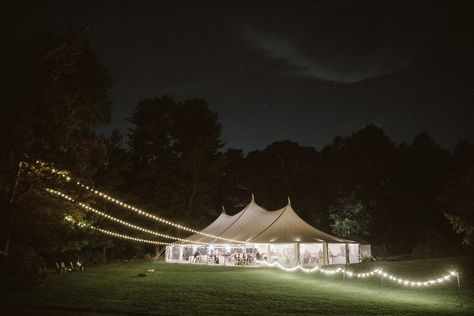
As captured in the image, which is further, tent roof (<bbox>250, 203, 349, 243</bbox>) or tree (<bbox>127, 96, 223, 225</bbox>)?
tree (<bbox>127, 96, 223, 225</bbox>)

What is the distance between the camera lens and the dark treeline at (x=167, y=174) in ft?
35.1

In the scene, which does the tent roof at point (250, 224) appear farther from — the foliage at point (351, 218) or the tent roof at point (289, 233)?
the foliage at point (351, 218)

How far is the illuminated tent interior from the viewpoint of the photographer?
1922 centimetres

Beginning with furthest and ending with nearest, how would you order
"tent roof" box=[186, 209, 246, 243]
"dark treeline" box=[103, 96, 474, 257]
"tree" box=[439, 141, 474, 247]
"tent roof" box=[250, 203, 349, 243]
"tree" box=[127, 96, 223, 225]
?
"tree" box=[127, 96, 223, 225] < "dark treeline" box=[103, 96, 474, 257] < "tent roof" box=[186, 209, 246, 243] < "tent roof" box=[250, 203, 349, 243] < "tree" box=[439, 141, 474, 247]

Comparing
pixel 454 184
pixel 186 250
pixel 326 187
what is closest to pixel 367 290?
pixel 454 184

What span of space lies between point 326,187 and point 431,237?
1370 centimetres

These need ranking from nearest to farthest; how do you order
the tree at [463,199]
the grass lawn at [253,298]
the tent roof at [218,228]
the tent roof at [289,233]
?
1. the grass lawn at [253,298]
2. the tree at [463,199]
3. the tent roof at [289,233]
4. the tent roof at [218,228]

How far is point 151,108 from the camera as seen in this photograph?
34.2m

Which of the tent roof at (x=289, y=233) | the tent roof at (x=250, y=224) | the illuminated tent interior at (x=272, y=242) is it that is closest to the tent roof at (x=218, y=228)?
the illuminated tent interior at (x=272, y=242)

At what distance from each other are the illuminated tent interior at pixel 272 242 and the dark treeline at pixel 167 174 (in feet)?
13.1

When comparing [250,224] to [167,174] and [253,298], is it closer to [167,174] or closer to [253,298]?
[167,174]

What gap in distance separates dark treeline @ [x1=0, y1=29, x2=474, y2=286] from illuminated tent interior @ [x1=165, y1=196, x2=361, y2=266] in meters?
3.99

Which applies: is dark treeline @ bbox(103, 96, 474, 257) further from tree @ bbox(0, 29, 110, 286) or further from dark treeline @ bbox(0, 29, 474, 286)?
tree @ bbox(0, 29, 110, 286)

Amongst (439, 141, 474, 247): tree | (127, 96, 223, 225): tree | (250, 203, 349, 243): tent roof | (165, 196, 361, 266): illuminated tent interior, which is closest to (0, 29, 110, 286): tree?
(165, 196, 361, 266): illuminated tent interior
